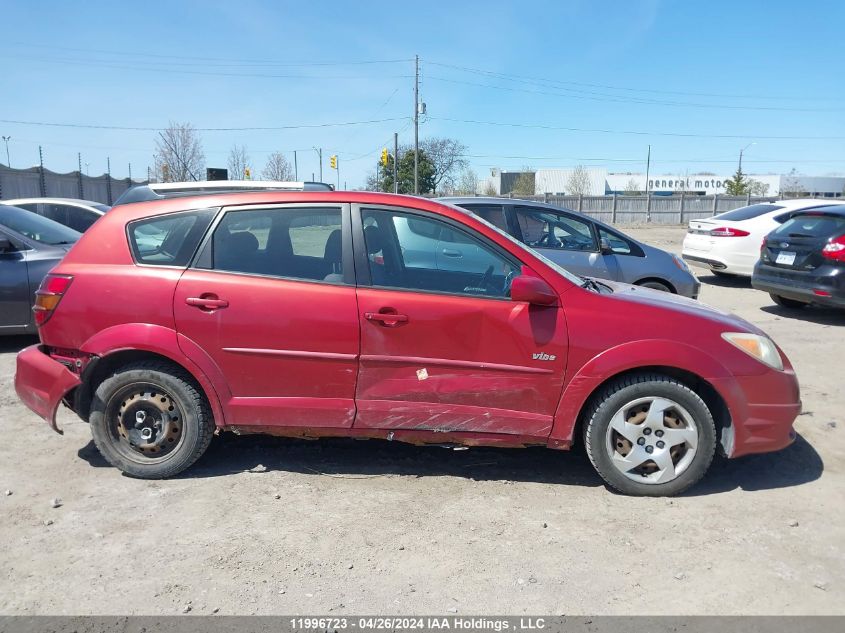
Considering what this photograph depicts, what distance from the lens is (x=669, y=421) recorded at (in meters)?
3.82

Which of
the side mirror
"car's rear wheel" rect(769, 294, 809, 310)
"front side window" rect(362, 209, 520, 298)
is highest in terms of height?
"front side window" rect(362, 209, 520, 298)

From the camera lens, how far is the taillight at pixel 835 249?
8297 mm

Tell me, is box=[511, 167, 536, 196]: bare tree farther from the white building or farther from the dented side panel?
the dented side panel

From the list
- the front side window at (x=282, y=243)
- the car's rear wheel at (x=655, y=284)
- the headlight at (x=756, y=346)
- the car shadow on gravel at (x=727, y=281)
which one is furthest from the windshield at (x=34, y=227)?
the car shadow on gravel at (x=727, y=281)

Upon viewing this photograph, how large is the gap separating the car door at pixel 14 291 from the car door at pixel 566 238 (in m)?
5.45

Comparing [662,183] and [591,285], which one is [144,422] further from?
[662,183]

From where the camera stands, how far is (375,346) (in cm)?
384

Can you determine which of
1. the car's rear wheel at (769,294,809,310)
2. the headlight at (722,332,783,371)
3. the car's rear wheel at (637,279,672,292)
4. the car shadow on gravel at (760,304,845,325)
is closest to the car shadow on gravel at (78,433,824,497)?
the headlight at (722,332,783,371)

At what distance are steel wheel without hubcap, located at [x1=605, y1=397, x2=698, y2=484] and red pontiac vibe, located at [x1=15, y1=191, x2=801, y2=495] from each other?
0.01 meters

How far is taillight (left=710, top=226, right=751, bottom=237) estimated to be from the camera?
11797 millimetres

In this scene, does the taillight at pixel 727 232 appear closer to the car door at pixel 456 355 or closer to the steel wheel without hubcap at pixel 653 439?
the steel wheel without hubcap at pixel 653 439

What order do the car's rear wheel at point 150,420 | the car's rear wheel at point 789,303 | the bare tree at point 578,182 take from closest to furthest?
1. the car's rear wheel at point 150,420
2. the car's rear wheel at point 789,303
3. the bare tree at point 578,182

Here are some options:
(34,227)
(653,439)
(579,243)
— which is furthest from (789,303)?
(34,227)

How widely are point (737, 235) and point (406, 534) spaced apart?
10533 millimetres
